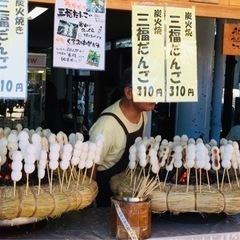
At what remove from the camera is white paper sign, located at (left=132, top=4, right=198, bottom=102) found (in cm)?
236

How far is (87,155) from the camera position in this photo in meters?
2.27

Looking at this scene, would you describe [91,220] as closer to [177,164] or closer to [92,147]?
[92,147]

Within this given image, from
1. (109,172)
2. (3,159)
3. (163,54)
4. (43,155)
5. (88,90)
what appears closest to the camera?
(43,155)

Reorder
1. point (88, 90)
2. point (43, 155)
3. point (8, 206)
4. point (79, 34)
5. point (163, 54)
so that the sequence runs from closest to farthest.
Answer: point (8, 206) → point (43, 155) → point (79, 34) → point (163, 54) → point (88, 90)

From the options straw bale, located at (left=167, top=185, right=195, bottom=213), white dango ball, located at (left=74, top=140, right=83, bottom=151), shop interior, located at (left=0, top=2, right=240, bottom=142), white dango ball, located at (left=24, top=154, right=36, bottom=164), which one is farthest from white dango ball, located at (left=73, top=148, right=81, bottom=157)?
shop interior, located at (left=0, top=2, right=240, bottom=142)

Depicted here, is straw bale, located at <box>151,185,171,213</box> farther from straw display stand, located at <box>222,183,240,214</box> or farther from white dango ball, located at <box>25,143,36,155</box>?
white dango ball, located at <box>25,143,36,155</box>

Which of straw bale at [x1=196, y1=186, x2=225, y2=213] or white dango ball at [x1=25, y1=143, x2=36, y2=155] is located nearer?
white dango ball at [x1=25, y1=143, x2=36, y2=155]

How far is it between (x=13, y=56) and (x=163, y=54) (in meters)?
0.80

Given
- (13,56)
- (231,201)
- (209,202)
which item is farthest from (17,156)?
(231,201)

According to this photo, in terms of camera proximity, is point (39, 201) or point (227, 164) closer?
point (39, 201)

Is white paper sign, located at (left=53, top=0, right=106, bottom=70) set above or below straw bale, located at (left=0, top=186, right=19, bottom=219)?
above

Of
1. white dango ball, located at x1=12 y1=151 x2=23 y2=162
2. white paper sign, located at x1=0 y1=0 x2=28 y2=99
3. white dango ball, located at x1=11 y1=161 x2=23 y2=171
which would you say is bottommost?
white dango ball, located at x1=11 y1=161 x2=23 y2=171

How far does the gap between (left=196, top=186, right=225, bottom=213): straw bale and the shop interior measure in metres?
2.69

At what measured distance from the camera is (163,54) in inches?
95.3
